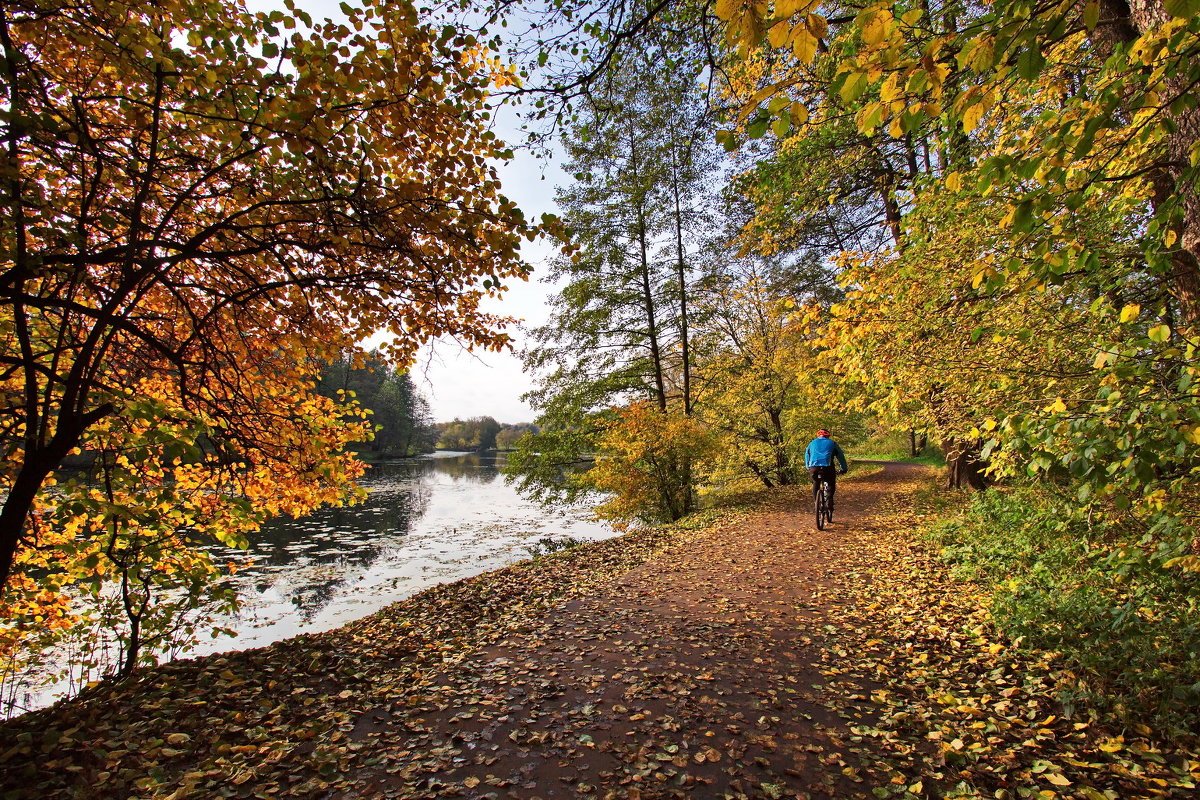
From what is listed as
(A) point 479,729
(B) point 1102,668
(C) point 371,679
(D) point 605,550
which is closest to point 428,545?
(D) point 605,550

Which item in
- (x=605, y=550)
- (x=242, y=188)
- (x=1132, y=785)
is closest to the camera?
(x=1132, y=785)

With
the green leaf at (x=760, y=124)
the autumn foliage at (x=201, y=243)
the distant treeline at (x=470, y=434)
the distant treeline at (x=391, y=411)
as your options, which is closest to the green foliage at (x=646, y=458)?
the autumn foliage at (x=201, y=243)

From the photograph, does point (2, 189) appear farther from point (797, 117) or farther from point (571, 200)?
point (571, 200)

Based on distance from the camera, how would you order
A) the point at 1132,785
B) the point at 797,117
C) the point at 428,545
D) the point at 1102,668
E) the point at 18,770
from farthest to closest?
the point at 428,545, the point at 1102,668, the point at 18,770, the point at 1132,785, the point at 797,117

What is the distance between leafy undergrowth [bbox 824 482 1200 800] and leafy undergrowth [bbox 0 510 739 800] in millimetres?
3275

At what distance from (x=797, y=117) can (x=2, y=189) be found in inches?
171

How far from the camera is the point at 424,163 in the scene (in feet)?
12.5

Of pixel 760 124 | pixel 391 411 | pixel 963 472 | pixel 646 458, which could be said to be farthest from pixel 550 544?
pixel 391 411

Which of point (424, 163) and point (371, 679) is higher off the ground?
point (424, 163)

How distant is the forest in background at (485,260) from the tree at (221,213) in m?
0.03

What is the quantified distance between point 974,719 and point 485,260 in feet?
14.7

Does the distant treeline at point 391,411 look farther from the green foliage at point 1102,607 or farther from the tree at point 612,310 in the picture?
the green foliage at point 1102,607

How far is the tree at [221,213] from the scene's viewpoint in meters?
2.82

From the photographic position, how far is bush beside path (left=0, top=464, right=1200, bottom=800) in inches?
106
